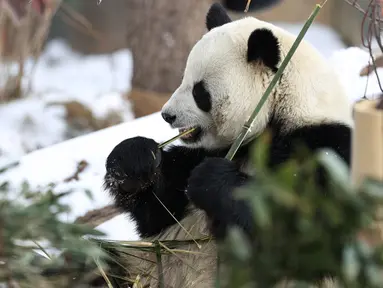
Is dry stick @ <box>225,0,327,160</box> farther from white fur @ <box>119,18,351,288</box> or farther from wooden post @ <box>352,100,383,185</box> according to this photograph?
wooden post @ <box>352,100,383,185</box>

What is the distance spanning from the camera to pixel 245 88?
7.50ft

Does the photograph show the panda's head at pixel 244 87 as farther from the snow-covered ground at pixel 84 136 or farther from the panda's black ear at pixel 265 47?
the snow-covered ground at pixel 84 136

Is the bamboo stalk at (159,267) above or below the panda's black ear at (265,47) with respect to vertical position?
below

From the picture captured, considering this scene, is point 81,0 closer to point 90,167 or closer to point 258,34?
point 90,167

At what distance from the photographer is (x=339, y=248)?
3.03 feet

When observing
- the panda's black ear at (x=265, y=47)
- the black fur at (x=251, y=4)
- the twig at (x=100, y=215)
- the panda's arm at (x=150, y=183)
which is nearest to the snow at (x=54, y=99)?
the twig at (x=100, y=215)

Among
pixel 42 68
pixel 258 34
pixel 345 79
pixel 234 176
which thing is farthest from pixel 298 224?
pixel 42 68

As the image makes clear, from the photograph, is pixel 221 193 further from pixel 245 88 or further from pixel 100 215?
pixel 100 215

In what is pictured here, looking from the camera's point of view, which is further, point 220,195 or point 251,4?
point 251,4

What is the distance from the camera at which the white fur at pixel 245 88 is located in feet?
7.16

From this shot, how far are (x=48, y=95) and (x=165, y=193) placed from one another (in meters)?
5.89

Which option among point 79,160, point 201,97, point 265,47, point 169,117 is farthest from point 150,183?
point 79,160

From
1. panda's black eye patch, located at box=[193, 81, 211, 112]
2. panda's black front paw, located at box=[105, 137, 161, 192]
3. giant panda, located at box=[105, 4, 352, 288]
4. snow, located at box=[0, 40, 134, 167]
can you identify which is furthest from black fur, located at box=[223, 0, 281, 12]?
snow, located at box=[0, 40, 134, 167]

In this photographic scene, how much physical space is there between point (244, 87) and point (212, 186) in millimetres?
547
